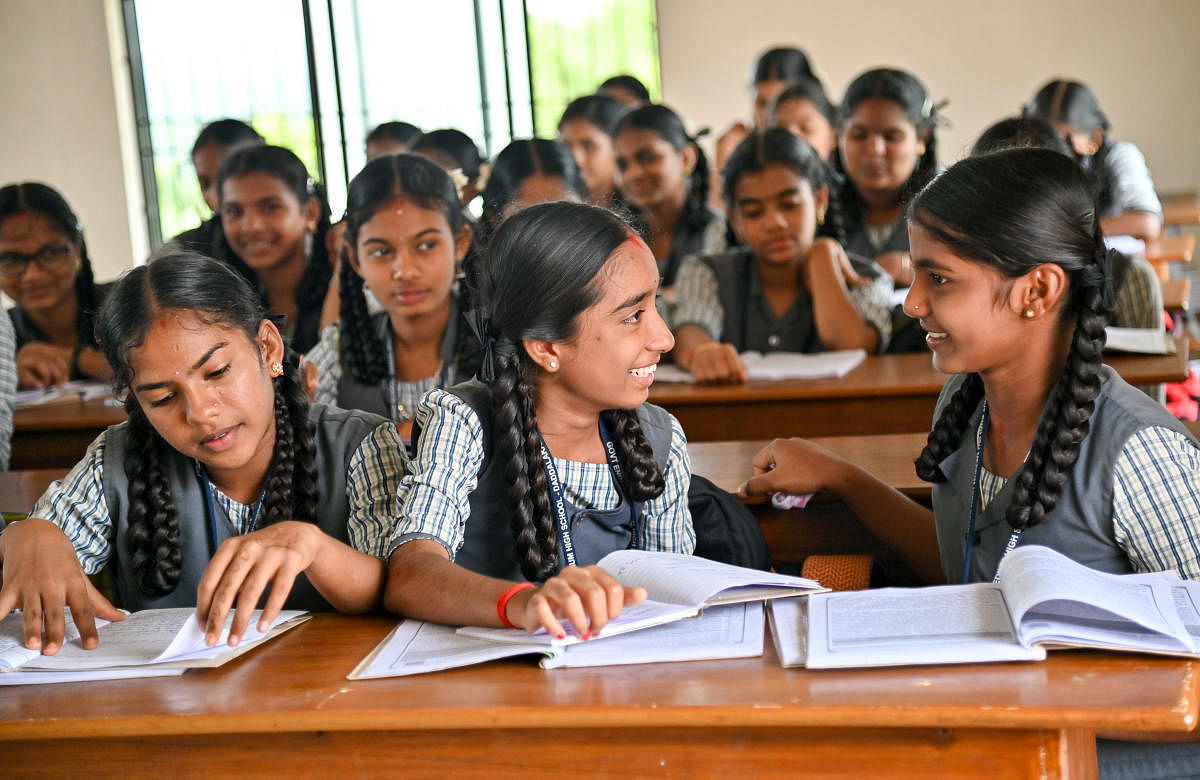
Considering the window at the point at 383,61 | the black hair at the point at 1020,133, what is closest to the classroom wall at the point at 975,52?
the window at the point at 383,61

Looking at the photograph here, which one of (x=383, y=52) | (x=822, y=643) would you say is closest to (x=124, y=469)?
(x=822, y=643)

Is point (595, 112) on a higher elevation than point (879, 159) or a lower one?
higher

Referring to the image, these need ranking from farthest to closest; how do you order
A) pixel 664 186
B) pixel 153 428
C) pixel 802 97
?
pixel 802 97 < pixel 664 186 < pixel 153 428

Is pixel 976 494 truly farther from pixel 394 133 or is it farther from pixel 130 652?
pixel 394 133

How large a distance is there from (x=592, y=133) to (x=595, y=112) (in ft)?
0.35

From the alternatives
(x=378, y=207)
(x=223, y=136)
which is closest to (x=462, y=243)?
(x=378, y=207)

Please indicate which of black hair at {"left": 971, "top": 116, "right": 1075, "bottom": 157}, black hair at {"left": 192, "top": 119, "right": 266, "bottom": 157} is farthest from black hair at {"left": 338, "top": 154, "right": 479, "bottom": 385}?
black hair at {"left": 192, "top": 119, "right": 266, "bottom": 157}

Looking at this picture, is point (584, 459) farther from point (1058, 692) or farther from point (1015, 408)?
point (1058, 692)

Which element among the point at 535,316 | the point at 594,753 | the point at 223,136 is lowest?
the point at 594,753

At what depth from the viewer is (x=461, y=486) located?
1493 millimetres

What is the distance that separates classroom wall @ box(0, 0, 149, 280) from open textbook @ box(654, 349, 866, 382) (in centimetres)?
633

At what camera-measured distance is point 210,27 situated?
8.00m

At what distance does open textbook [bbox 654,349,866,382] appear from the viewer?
2.65 m

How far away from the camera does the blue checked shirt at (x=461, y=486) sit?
1434 mm
